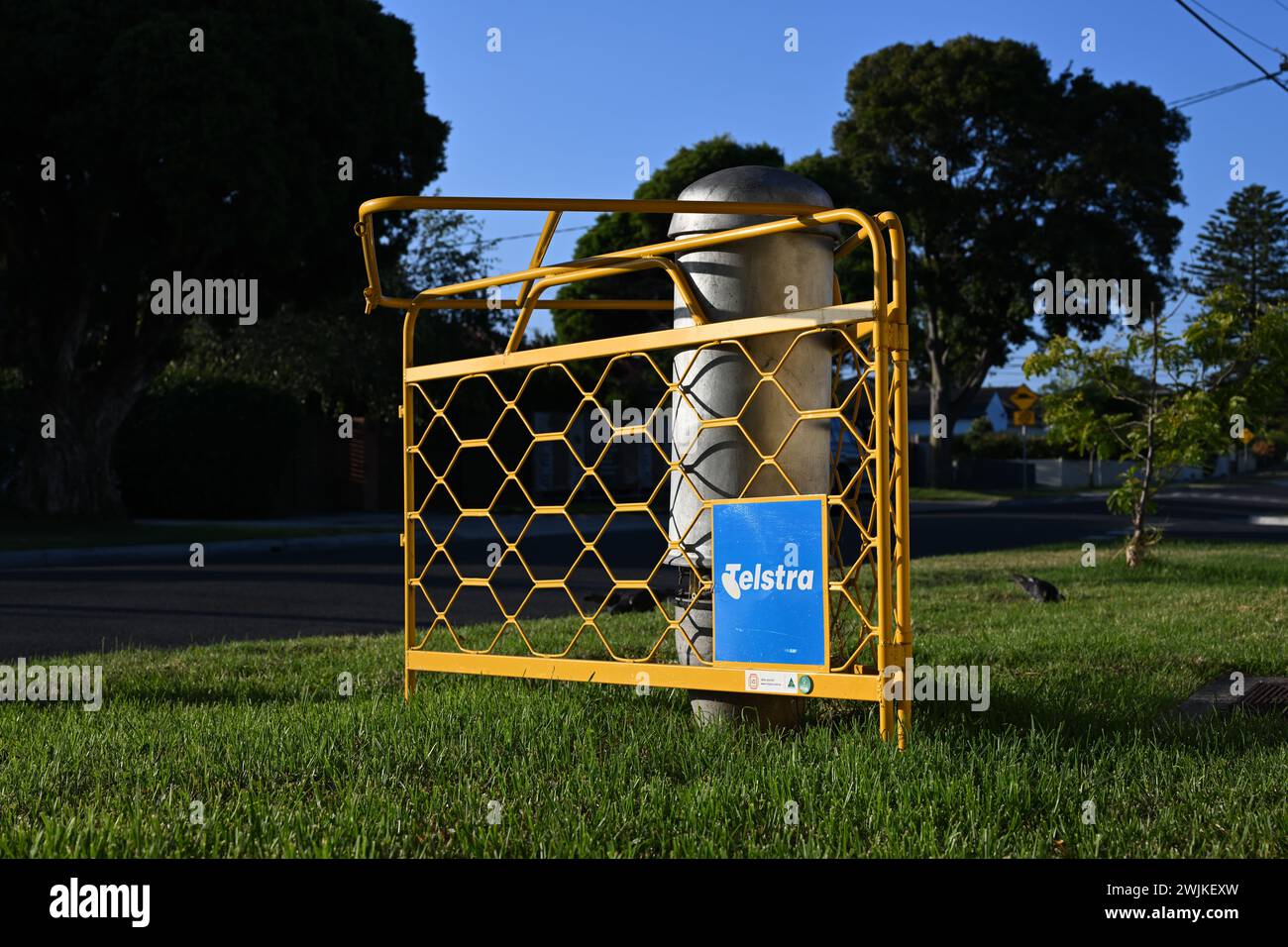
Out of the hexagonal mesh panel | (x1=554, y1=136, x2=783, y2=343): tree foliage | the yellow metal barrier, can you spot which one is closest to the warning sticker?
the yellow metal barrier

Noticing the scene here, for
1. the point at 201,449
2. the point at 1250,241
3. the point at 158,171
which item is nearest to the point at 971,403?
the point at 1250,241

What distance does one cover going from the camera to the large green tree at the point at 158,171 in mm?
17953

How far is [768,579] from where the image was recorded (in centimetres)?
453

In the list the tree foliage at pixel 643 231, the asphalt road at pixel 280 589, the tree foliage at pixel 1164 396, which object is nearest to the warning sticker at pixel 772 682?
the asphalt road at pixel 280 589

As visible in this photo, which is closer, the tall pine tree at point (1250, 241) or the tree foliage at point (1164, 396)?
the tree foliage at point (1164, 396)

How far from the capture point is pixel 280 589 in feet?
40.7

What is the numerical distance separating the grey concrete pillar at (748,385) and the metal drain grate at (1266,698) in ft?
6.11

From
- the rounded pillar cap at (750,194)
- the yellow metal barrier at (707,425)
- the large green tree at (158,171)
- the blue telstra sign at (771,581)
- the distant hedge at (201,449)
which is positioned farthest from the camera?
the distant hedge at (201,449)

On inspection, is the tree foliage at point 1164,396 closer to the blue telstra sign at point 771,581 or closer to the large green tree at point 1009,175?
the blue telstra sign at point 771,581

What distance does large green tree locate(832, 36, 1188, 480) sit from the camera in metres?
38.3

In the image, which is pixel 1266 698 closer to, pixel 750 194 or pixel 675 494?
pixel 675 494

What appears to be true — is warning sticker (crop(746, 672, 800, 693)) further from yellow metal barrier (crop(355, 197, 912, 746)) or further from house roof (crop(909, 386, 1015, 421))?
house roof (crop(909, 386, 1015, 421))

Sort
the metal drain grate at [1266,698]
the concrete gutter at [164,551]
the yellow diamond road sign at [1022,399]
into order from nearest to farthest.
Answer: the metal drain grate at [1266,698]
the concrete gutter at [164,551]
the yellow diamond road sign at [1022,399]

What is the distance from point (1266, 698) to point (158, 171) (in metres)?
16.4
